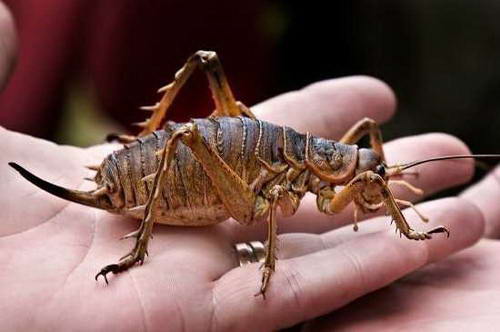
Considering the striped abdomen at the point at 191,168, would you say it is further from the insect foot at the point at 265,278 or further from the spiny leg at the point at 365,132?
the spiny leg at the point at 365,132

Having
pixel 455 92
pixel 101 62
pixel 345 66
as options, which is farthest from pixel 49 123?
pixel 455 92

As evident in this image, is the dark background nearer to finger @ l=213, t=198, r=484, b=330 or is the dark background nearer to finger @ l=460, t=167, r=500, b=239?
finger @ l=460, t=167, r=500, b=239

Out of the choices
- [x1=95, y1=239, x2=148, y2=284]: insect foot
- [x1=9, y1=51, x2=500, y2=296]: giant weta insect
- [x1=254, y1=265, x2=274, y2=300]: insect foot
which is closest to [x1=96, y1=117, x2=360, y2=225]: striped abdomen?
[x1=9, y1=51, x2=500, y2=296]: giant weta insect

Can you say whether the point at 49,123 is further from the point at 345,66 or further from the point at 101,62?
the point at 345,66

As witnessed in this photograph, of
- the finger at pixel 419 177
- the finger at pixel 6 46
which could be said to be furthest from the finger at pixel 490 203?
the finger at pixel 6 46

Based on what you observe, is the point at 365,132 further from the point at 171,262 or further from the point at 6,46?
the point at 6,46

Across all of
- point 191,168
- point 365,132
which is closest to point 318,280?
point 191,168
